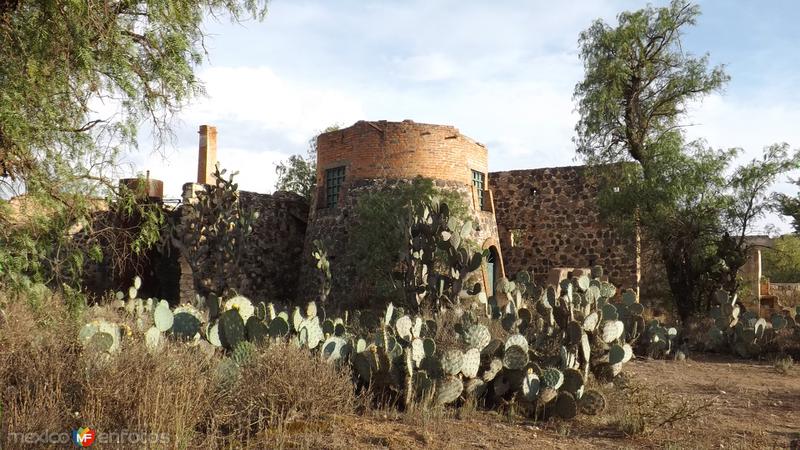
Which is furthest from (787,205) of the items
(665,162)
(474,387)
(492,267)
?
(474,387)

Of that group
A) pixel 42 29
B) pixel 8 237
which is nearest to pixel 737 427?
pixel 8 237

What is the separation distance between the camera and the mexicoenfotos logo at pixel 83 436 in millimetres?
4867

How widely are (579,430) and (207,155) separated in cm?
2084

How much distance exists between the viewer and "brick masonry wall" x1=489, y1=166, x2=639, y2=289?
761 inches

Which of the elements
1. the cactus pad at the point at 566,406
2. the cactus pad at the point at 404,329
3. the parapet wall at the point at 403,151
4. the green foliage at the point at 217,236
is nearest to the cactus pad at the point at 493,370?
the cactus pad at the point at 566,406

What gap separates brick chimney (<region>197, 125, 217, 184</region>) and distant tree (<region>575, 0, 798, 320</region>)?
45.1 ft

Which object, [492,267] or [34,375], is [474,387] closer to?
[34,375]

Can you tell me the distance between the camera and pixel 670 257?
16.2m

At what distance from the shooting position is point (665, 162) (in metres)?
15.7

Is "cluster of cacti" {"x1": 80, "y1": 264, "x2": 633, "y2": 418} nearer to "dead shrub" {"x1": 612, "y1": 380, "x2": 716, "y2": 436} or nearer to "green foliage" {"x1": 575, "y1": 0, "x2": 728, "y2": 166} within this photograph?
"dead shrub" {"x1": 612, "y1": 380, "x2": 716, "y2": 436}

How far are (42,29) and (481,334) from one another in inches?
225

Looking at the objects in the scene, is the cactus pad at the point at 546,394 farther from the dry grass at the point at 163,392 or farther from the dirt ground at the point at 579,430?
the dry grass at the point at 163,392

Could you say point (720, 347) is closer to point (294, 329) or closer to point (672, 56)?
point (672, 56)

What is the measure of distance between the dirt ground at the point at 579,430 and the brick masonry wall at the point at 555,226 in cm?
1041
